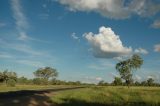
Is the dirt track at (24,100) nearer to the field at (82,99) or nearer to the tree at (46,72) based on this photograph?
the field at (82,99)

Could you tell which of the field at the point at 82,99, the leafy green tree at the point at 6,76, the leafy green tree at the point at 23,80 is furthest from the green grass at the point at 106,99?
the leafy green tree at the point at 23,80

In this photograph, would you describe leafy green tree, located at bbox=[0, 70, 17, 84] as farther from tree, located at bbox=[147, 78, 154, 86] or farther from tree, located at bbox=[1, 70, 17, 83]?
tree, located at bbox=[147, 78, 154, 86]

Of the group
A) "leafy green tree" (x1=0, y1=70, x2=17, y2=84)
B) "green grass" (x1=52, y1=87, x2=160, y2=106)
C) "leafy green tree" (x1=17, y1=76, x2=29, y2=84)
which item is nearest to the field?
"green grass" (x1=52, y1=87, x2=160, y2=106)

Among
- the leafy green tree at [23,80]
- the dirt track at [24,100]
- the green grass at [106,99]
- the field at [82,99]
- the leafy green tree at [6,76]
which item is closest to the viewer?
the dirt track at [24,100]

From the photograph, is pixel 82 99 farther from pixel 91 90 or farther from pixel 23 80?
pixel 23 80

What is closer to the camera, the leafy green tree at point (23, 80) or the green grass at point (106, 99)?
the green grass at point (106, 99)

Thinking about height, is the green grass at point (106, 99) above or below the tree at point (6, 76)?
below

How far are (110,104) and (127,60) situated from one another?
91870 mm

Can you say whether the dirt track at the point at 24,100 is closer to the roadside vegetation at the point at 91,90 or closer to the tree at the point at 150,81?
the roadside vegetation at the point at 91,90

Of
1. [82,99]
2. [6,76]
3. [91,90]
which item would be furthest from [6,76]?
[82,99]

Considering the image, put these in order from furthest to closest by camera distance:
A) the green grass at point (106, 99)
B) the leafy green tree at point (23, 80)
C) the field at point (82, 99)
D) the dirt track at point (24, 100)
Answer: the leafy green tree at point (23, 80), the green grass at point (106, 99), the field at point (82, 99), the dirt track at point (24, 100)

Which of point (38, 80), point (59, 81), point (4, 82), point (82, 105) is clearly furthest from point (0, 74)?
point (59, 81)

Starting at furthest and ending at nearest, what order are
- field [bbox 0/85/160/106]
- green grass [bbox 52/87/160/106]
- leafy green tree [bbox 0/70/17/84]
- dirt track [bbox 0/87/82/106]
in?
leafy green tree [bbox 0/70/17/84] < green grass [bbox 52/87/160/106] < field [bbox 0/85/160/106] < dirt track [bbox 0/87/82/106]

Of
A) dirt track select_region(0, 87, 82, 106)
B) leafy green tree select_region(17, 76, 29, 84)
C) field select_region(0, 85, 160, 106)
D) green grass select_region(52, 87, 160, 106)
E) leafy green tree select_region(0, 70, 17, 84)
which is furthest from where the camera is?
leafy green tree select_region(17, 76, 29, 84)
